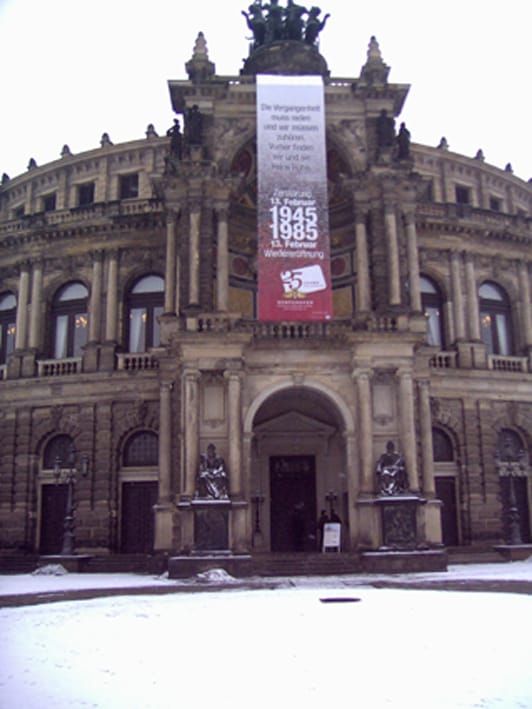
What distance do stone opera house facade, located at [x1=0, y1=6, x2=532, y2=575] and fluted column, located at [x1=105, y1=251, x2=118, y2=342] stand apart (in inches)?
3.9

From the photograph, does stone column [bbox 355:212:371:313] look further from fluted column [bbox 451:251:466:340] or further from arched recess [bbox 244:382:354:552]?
fluted column [bbox 451:251:466:340]

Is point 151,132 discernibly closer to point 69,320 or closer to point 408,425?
point 69,320

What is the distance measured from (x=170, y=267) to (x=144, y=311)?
573cm

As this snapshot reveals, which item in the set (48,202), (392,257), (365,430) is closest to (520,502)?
(365,430)

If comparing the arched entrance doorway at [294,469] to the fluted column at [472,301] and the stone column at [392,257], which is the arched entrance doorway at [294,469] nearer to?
the stone column at [392,257]

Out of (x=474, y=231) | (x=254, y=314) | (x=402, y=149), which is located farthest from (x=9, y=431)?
(x=474, y=231)

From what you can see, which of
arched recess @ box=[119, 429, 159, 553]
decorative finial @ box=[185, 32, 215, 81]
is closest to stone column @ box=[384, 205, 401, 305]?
decorative finial @ box=[185, 32, 215, 81]

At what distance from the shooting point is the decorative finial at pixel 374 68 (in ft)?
98.6

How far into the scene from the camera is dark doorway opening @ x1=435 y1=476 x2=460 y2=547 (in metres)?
32.6

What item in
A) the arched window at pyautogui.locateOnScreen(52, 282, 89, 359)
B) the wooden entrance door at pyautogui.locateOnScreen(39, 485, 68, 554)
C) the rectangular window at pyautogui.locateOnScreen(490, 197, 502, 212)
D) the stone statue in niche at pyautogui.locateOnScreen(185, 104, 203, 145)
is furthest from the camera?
the rectangular window at pyautogui.locateOnScreen(490, 197, 502, 212)

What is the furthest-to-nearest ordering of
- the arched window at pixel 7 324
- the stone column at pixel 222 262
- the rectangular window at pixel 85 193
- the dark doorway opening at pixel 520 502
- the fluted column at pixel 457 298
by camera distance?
the rectangular window at pixel 85 193 → the arched window at pixel 7 324 → the fluted column at pixel 457 298 → the dark doorway opening at pixel 520 502 → the stone column at pixel 222 262

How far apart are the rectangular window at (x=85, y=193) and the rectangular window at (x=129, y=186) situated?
162 centimetres

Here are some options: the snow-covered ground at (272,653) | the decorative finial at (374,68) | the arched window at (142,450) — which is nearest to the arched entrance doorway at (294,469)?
the arched window at (142,450)

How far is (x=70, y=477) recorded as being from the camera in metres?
31.5
